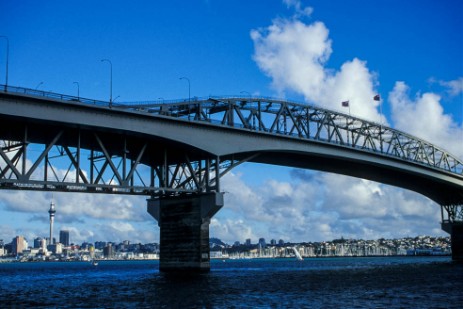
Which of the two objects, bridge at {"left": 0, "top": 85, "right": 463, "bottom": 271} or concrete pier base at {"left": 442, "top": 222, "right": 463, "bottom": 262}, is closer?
bridge at {"left": 0, "top": 85, "right": 463, "bottom": 271}

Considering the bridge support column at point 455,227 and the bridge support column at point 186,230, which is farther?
the bridge support column at point 455,227

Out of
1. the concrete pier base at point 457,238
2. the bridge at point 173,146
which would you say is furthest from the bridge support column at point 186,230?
the concrete pier base at point 457,238

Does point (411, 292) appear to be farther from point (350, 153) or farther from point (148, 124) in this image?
point (350, 153)

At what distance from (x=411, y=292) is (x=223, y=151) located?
34.5 metres

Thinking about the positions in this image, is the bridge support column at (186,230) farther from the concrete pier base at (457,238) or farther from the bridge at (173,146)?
the concrete pier base at (457,238)

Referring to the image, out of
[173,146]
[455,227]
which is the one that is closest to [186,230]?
[173,146]

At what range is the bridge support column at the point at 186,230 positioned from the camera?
Answer: 74.3m

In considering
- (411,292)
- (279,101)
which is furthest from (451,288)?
(279,101)

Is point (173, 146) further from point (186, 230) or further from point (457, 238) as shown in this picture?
point (457, 238)

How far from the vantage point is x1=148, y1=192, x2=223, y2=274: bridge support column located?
74.3m

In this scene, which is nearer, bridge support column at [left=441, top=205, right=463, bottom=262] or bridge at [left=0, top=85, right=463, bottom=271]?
bridge at [left=0, top=85, right=463, bottom=271]

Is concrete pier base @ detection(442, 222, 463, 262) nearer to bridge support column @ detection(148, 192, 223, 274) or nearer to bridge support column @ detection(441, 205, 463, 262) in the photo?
bridge support column @ detection(441, 205, 463, 262)

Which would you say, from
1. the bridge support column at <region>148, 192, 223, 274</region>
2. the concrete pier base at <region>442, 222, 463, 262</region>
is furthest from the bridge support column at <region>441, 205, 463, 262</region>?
the bridge support column at <region>148, 192, 223, 274</region>

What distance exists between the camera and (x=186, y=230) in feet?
249
